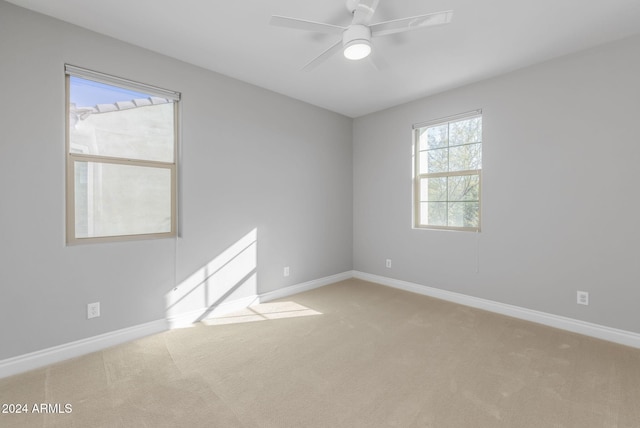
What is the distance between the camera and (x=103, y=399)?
70.0 inches

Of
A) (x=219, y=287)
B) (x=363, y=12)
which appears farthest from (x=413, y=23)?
(x=219, y=287)

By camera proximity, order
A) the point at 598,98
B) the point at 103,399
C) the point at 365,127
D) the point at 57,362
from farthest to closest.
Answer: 1. the point at 365,127
2. the point at 598,98
3. the point at 57,362
4. the point at 103,399

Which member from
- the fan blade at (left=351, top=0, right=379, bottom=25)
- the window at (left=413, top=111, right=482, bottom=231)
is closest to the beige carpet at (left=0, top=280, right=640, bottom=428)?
the window at (left=413, top=111, right=482, bottom=231)

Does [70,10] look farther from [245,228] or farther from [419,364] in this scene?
[419,364]

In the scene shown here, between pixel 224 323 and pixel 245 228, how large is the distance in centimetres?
108

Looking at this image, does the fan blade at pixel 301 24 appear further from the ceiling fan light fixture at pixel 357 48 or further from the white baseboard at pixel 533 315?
the white baseboard at pixel 533 315

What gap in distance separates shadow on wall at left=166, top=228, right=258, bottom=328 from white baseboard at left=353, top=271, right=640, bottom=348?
2112 mm

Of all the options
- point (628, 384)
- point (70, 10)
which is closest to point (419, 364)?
point (628, 384)

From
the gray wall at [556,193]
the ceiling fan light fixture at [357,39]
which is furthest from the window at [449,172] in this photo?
the ceiling fan light fixture at [357,39]

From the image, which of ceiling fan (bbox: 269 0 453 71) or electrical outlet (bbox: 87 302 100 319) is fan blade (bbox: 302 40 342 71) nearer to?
ceiling fan (bbox: 269 0 453 71)

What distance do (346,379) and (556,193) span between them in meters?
2.69

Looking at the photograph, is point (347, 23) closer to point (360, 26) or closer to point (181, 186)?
point (360, 26)

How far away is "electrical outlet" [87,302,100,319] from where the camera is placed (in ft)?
7.72

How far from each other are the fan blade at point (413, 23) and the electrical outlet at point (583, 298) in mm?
2753
